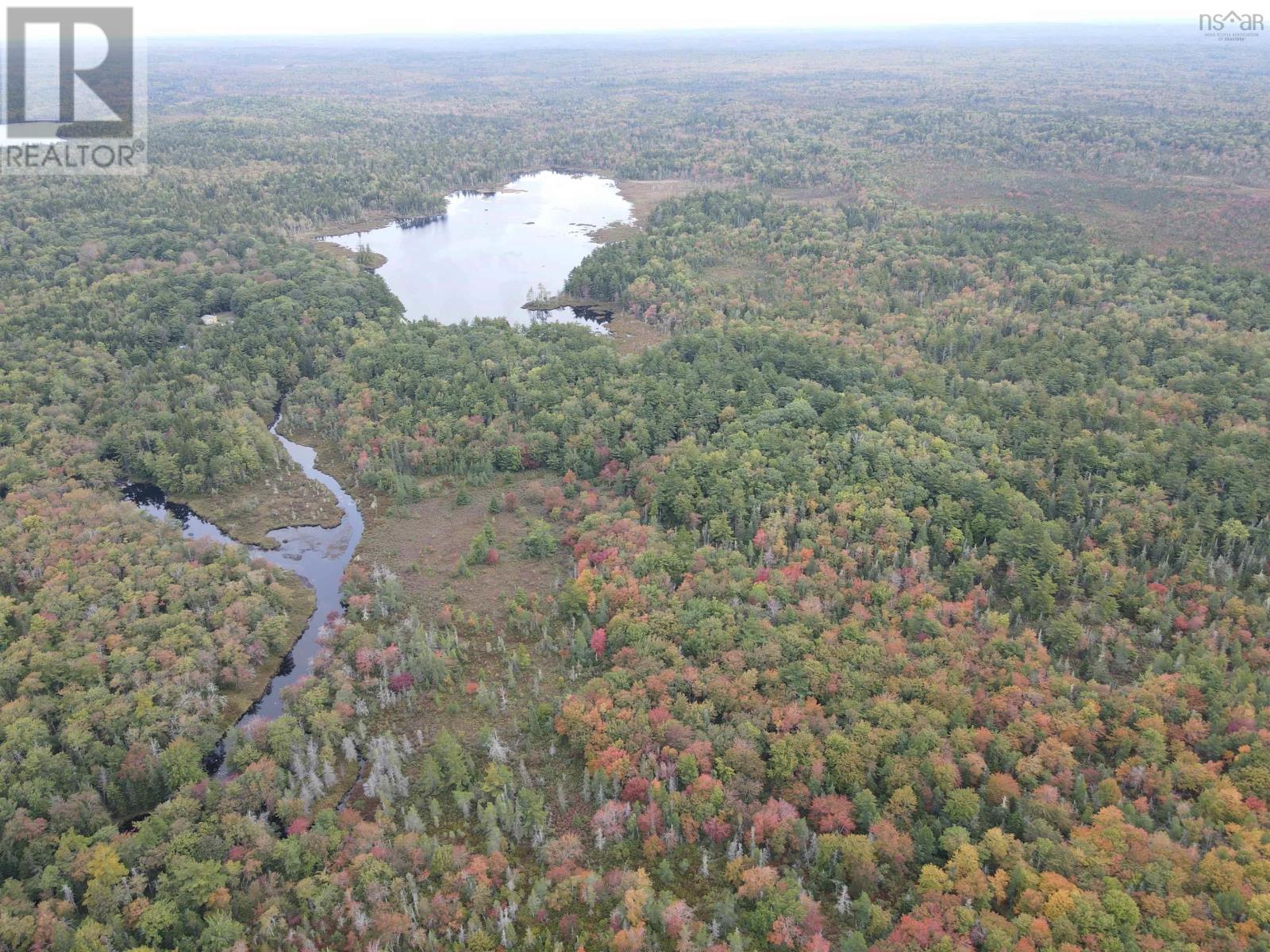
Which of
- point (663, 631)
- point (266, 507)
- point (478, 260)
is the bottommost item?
point (663, 631)

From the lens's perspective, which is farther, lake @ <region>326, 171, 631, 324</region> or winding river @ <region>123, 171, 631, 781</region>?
lake @ <region>326, 171, 631, 324</region>

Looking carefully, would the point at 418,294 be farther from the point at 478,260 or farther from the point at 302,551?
the point at 302,551

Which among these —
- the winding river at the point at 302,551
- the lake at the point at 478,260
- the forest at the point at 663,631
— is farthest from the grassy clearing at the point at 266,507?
the lake at the point at 478,260

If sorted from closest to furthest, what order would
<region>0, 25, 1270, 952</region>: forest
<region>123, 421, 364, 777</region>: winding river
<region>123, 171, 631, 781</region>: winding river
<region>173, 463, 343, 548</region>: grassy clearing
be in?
<region>0, 25, 1270, 952</region>: forest, <region>123, 421, 364, 777</region>: winding river, <region>123, 171, 631, 781</region>: winding river, <region>173, 463, 343, 548</region>: grassy clearing

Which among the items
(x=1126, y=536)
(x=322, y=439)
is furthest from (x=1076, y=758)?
(x=322, y=439)

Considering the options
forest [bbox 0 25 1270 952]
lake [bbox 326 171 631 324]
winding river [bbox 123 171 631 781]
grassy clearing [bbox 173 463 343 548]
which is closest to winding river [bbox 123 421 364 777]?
winding river [bbox 123 171 631 781]

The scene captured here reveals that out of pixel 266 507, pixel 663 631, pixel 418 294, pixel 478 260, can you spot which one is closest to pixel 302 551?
pixel 266 507

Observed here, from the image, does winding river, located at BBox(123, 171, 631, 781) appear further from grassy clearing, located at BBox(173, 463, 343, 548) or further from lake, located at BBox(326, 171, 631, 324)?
grassy clearing, located at BBox(173, 463, 343, 548)
